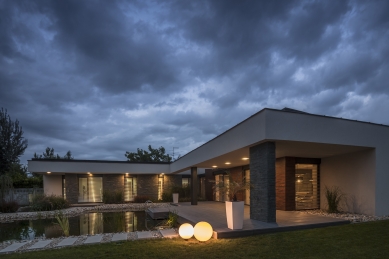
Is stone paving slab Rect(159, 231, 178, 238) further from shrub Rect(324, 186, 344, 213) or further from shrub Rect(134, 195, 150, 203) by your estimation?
shrub Rect(134, 195, 150, 203)

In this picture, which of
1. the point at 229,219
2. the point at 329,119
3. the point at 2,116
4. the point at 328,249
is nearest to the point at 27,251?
the point at 229,219

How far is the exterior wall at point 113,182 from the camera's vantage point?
73.6 feet

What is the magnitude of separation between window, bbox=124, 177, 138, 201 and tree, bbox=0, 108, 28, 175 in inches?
352

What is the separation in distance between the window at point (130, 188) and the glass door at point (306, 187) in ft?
47.7

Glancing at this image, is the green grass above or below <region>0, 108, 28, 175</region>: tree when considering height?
below

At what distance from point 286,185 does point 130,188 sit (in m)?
14.7

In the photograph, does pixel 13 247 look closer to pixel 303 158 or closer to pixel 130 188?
pixel 303 158

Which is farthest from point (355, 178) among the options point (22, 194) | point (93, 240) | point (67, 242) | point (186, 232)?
point (22, 194)

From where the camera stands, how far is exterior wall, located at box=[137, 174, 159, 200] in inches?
912

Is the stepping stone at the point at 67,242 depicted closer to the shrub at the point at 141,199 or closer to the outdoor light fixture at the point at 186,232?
the outdoor light fixture at the point at 186,232

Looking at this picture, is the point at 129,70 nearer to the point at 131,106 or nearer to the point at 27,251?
the point at 131,106

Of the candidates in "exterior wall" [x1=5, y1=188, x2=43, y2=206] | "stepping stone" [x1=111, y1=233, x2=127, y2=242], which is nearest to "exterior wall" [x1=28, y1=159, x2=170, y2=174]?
"exterior wall" [x1=5, y1=188, x2=43, y2=206]

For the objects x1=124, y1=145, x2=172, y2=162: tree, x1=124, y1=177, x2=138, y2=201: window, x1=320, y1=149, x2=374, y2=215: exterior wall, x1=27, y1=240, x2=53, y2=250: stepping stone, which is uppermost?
x1=320, y1=149, x2=374, y2=215: exterior wall

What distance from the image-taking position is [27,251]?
6.59m
